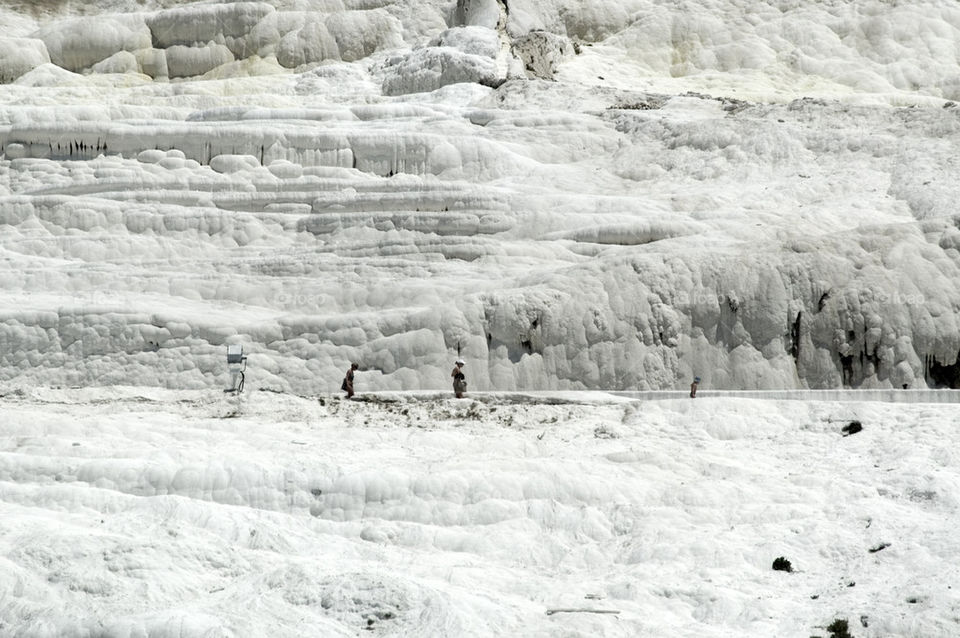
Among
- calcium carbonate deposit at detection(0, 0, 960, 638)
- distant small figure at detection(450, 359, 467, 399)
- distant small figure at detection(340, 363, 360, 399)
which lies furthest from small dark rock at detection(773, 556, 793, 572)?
distant small figure at detection(340, 363, 360, 399)

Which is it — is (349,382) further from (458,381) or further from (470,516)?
(470,516)

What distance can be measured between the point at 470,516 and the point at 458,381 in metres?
3.78

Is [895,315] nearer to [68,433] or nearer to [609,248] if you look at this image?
[609,248]

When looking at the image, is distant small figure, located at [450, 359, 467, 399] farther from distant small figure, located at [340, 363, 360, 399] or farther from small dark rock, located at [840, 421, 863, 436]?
small dark rock, located at [840, 421, 863, 436]

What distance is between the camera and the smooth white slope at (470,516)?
10125 millimetres

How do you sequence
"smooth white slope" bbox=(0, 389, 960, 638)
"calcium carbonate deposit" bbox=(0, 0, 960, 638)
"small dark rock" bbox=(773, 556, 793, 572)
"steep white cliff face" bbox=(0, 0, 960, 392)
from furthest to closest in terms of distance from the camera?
"steep white cliff face" bbox=(0, 0, 960, 392) < "small dark rock" bbox=(773, 556, 793, 572) < "calcium carbonate deposit" bbox=(0, 0, 960, 638) < "smooth white slope" bbox=(0, 389, 960, 638)

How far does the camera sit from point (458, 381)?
16156 mm

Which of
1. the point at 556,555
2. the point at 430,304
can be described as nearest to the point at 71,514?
the point at 556,555

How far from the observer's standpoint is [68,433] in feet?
46.1

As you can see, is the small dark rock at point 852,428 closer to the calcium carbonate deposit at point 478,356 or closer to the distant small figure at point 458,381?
the calcium carbonate deposit at point 478,356

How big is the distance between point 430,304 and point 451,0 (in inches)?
904

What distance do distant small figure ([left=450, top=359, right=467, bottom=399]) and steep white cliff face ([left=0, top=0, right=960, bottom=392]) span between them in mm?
809

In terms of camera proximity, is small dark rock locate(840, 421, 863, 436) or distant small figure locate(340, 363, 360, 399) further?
distant small figure locate(340, 363, 360, 399)

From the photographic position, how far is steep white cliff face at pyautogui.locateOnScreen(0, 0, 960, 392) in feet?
58.3
